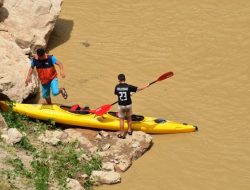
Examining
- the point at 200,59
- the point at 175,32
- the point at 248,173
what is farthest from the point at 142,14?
the point at 248,173

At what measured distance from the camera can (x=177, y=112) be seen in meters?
11.3

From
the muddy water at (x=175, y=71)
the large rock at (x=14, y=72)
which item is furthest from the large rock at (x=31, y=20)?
the large rock at (x=14, y=72)

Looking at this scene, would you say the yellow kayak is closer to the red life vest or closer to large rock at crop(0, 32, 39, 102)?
large rock at crop(0, 32, 39, 102)

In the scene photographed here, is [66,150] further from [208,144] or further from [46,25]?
[46,25]

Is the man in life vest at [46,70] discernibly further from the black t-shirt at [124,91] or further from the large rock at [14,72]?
the black t-shirt at [124,91]

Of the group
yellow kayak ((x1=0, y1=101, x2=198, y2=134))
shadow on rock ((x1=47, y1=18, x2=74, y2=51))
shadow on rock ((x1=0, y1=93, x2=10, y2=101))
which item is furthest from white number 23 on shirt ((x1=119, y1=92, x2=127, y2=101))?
shadow on rock ((x1=47, y1=18, x2=74, y2=51))

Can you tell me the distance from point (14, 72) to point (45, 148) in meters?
2.12

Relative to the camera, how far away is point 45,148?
938 cm

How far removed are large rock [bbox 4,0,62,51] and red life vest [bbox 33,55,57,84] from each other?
2.13 metres

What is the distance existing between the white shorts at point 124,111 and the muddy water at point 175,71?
84 centimetres

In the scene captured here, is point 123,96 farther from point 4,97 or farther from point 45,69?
point 4,97

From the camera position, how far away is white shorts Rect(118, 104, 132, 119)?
10141 millimetres

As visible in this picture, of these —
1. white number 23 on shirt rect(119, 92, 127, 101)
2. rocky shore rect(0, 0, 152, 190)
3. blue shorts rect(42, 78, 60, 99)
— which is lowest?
rocky shore rect(0, 0, 152, 190)

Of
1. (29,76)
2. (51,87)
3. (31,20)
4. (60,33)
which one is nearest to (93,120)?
(51,87)
